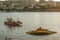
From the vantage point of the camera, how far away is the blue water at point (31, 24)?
5.75 ft

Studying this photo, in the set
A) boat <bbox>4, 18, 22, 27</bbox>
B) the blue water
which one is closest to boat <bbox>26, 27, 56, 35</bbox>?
the blue water

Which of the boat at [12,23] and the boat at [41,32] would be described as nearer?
the boat at [41,32]

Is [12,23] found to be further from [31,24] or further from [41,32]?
[41,32]

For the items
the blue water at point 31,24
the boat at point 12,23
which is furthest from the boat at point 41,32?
the boat at point 12,23

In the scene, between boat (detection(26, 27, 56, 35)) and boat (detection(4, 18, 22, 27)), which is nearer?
boat (detection(26, 27, 56, 35))

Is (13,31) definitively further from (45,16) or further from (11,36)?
(45,16)

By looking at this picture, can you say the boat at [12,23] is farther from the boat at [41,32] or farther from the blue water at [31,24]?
the boat at [41,32]

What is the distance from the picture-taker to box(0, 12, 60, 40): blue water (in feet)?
5.75

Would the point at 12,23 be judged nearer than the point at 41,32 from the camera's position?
No

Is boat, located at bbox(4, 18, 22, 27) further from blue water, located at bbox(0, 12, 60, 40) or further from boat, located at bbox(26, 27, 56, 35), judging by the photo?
boat, located at bbox(26, 27, 56, 35)

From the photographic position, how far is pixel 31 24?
210 cm

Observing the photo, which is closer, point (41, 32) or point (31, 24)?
point (41, 32)

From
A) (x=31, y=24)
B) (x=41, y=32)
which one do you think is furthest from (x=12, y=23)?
(x=41, y=32)

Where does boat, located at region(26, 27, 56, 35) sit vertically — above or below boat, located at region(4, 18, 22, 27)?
below
